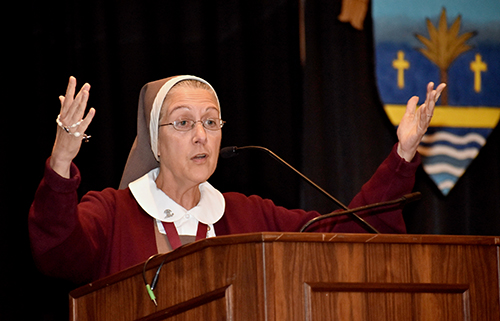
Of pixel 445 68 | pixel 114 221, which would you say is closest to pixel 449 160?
pixel 445 68

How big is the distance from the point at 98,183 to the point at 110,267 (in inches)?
38.9

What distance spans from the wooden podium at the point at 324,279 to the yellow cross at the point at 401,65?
2.19m

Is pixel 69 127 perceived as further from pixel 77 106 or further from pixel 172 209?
pixel 172 209

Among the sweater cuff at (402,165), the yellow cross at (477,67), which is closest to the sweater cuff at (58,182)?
the sweater cuff at (402,165)

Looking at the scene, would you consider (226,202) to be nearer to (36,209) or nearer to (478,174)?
(36,209)

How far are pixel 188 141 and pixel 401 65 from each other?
1.73 m

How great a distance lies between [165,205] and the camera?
223 cm

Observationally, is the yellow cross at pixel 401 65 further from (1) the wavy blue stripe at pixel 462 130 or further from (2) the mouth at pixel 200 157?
(2) the mouth at pixel 200 157

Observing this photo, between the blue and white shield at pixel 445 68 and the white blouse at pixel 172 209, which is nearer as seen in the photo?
the white blouse at pixel 172 209

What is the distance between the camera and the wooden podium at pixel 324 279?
125cm

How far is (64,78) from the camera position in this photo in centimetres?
299

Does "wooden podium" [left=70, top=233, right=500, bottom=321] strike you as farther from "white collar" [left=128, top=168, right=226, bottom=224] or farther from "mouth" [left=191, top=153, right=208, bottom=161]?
"mouth" [left=191, top=153, right=208, bottom=161]

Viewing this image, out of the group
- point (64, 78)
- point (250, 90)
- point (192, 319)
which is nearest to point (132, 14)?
point (64, 78)

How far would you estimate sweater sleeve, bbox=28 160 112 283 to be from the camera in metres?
1.69
